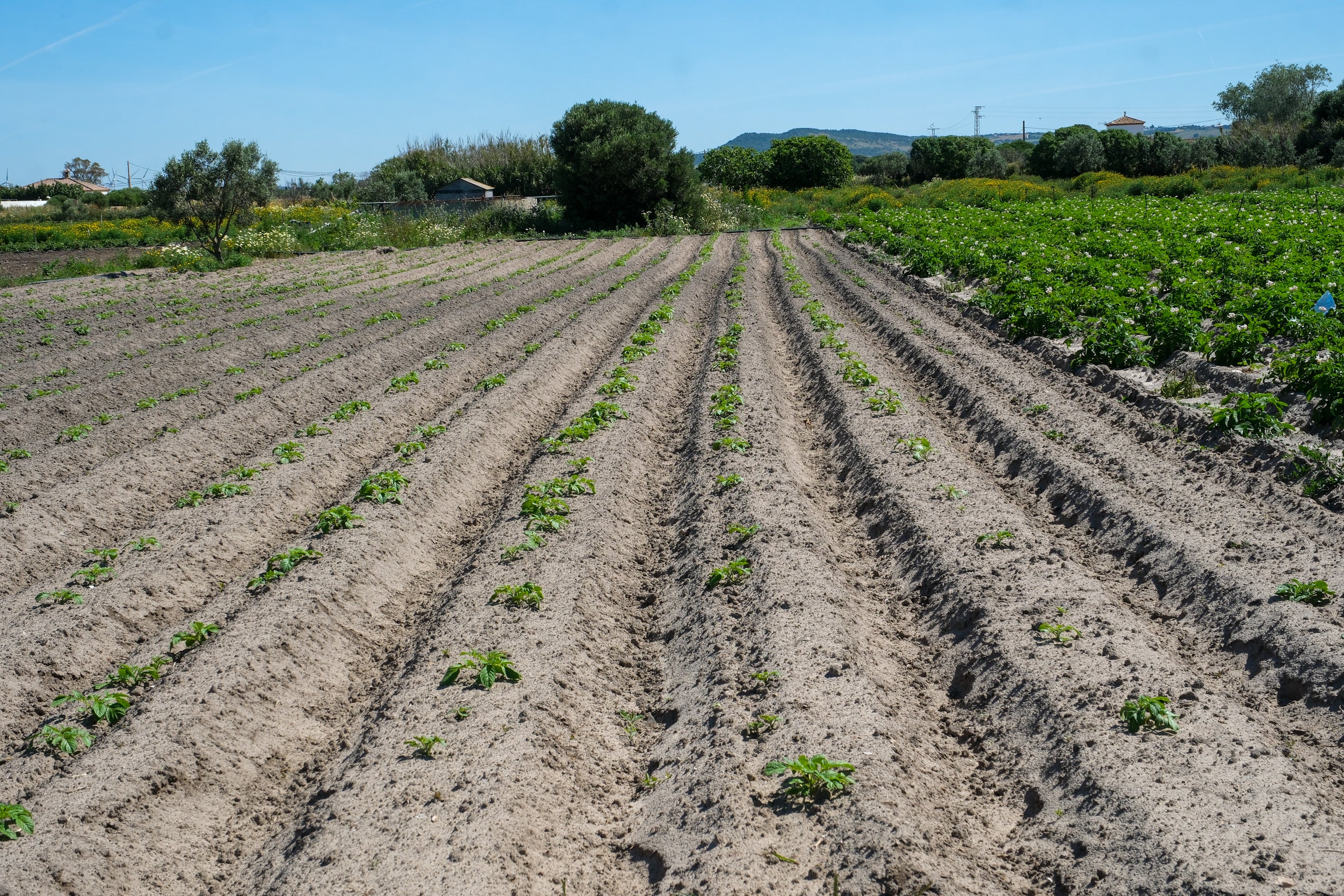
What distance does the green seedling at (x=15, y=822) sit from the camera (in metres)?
3.86

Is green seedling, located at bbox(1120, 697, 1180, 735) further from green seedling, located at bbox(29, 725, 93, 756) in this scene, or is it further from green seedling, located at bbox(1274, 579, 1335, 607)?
green seedling, located at bbox(29, 725, 93, 756)

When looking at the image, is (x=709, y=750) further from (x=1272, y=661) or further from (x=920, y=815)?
(x=1272, y=661)

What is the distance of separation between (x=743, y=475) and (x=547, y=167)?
56491 millimetres

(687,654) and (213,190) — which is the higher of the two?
(213,190)

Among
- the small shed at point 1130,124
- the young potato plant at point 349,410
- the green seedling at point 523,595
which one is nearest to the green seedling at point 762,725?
the green seedling at point 523,595

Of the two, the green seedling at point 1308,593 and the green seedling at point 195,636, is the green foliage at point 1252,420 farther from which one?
the green seedling at point 195,636

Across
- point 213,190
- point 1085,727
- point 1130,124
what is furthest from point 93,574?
point 1130,124

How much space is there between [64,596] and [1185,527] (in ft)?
26.4

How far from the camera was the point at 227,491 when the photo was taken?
307 inches

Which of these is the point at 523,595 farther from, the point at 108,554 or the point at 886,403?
the point at 886,403

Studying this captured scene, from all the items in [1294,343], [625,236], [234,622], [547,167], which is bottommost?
[234,622]

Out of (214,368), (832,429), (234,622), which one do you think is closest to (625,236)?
(214,368)

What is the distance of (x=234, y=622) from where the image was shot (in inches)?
225

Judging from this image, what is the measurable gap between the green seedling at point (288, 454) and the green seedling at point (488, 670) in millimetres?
4587
